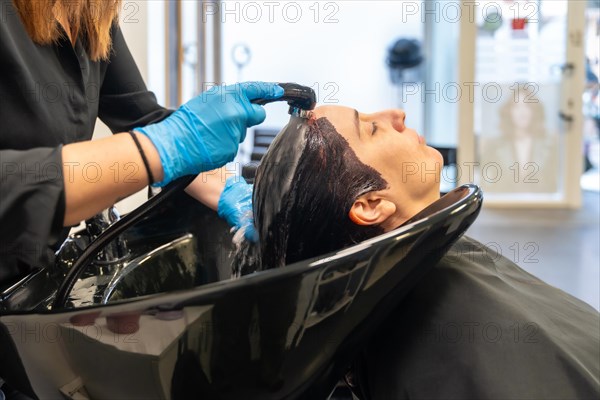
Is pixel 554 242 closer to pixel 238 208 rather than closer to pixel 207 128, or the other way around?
pixel 238 208

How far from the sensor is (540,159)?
223 inches

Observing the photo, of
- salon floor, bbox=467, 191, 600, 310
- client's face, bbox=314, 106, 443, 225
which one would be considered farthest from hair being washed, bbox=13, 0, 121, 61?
salon floor, bbox=467, 191, 600, 310

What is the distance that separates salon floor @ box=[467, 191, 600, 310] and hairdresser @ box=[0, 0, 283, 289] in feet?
4.92

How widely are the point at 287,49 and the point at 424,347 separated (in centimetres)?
623

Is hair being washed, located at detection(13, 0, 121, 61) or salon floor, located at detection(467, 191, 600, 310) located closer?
hair being washed, located at detection(13, 0, 121, 61)

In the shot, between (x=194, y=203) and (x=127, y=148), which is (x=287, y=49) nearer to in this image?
(x=194, y=203)

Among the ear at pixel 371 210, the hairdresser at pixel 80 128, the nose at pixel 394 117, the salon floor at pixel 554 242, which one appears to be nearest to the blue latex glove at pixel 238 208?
the hairdresser at pixel 80 128

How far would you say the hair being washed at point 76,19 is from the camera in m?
1.03

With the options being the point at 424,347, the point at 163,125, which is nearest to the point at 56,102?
the point at 163,125

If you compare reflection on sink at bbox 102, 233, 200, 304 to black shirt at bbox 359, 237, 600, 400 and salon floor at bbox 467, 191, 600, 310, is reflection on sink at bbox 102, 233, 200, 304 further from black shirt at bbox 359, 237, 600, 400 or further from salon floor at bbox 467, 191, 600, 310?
salon floor at bbox 467, 191, 600, 310

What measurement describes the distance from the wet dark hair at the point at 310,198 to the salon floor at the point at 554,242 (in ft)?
4.24

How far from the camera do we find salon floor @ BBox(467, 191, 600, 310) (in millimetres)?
3092

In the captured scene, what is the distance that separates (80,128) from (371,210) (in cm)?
54

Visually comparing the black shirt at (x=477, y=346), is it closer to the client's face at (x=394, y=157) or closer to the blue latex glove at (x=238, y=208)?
the client's face at (x=394, y=157)
